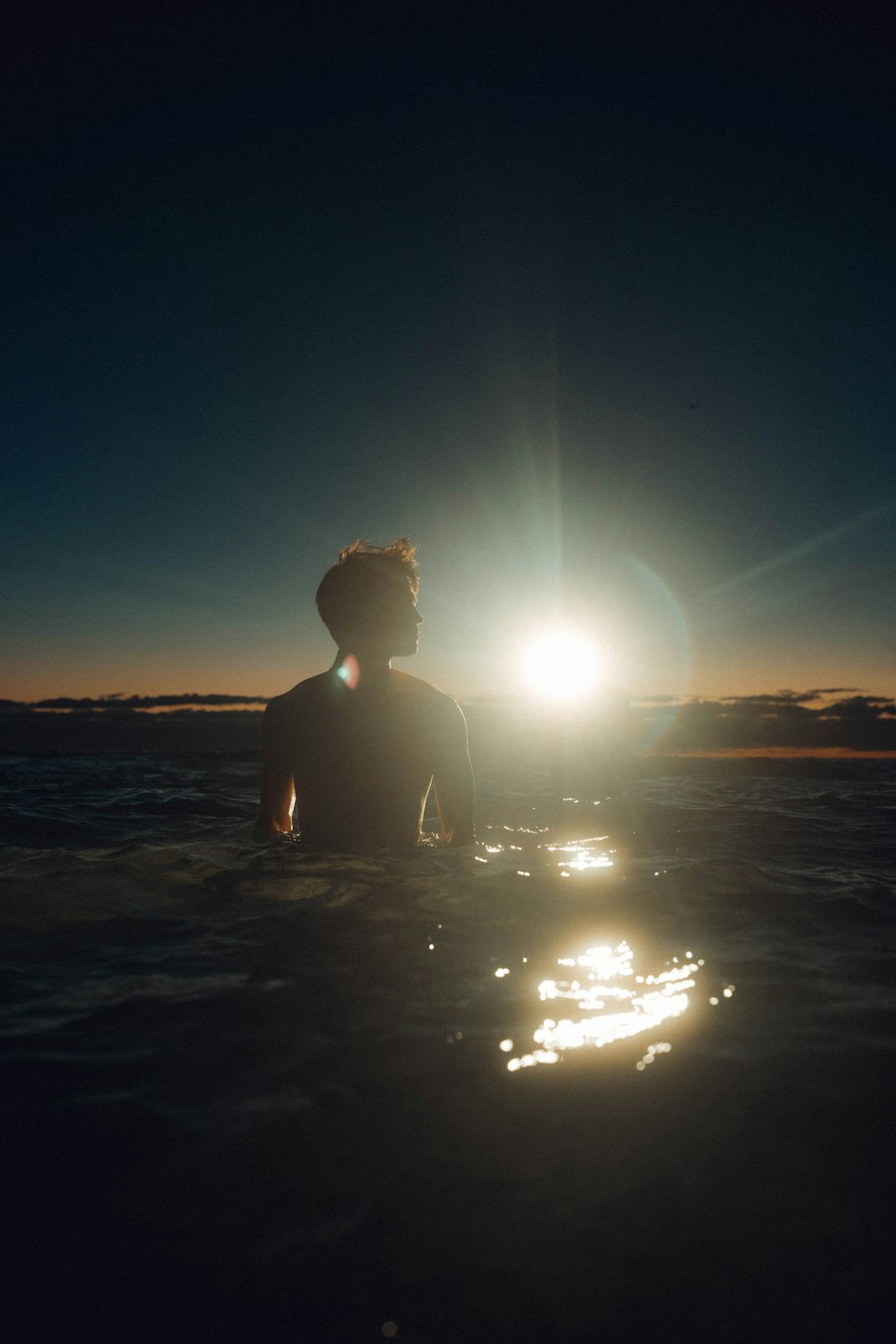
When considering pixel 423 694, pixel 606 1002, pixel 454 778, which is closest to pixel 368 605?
pixel 423 694

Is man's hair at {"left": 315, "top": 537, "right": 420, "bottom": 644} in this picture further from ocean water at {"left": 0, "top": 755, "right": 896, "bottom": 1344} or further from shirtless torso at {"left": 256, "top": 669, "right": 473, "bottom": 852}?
ocean water at {"left": 0, "top": 755, "right": 896, "bottom": 1344}

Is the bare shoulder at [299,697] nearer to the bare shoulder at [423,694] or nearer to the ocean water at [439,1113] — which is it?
the bare shoulder at [423,694]

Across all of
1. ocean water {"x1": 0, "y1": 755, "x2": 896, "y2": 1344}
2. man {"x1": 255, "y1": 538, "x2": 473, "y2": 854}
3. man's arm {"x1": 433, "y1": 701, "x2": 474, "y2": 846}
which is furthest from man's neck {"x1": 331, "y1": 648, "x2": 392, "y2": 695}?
ocean water {"x1": 0, "y1": 755, "x2": 896, "y2": 1344}

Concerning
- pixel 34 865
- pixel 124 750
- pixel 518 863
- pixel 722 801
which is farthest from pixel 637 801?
pixel 124 750

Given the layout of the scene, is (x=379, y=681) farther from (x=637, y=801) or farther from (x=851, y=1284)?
(x=637, y=801)

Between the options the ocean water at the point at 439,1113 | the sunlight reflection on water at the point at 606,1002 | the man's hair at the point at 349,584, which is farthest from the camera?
the man's hair at the point at 349,584

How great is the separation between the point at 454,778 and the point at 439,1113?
2.69 metres

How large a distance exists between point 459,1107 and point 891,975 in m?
2.35

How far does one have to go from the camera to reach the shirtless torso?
4258mm

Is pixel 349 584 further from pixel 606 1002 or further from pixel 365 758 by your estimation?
pixel 606 1002

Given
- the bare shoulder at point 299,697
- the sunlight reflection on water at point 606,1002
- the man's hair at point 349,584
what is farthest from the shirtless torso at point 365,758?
→ the sunlight reflection on water at point 606,1002

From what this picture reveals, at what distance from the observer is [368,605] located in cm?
Result: 411

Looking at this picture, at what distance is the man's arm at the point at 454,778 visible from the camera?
173 inches

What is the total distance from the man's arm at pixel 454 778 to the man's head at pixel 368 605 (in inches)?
24.9
